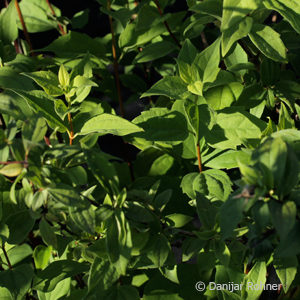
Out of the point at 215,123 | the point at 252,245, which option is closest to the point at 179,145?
the point at 215,123

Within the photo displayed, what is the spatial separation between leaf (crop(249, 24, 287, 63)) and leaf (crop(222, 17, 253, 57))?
0.07 metres

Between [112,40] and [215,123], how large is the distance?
1.52 feet

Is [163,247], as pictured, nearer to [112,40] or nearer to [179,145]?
[179,145]

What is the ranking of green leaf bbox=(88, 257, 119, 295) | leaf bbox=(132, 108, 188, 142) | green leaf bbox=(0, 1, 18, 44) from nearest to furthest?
green leaf bbox=(88, 257, 119, 295) < leaf bbox=(132, 108, 188, 142) < green leaf bbox=(0, 1, 18, 44)

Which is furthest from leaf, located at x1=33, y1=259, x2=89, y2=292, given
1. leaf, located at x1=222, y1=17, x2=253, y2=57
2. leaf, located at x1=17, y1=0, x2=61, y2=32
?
leaf, located at x1=17, y1=0, x2=61, y2=32

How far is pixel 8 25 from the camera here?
3.78ft

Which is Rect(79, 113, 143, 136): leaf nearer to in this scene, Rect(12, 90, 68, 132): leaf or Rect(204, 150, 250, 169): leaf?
Rect(12, 90, 68, 132): leaf

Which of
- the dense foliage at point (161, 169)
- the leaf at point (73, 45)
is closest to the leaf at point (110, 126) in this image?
the dense foliage at point (161, 169)

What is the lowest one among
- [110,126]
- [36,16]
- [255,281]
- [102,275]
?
[255,281]

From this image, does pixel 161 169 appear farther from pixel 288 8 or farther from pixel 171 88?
pixel 288 8

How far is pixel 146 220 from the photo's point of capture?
0.76 meters

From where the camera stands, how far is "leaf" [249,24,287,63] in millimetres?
928

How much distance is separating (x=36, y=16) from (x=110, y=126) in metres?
0.74

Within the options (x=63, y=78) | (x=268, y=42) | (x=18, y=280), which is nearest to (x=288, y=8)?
(x=268, y=42)
